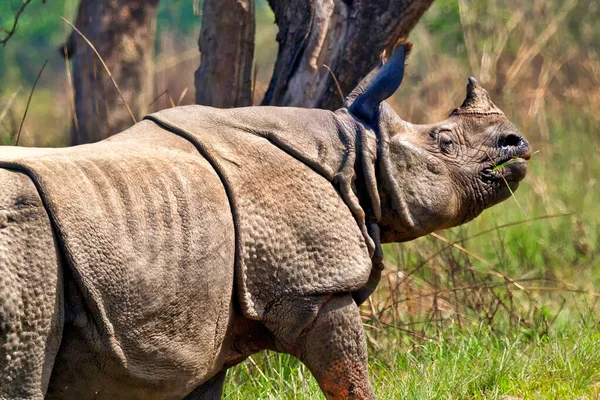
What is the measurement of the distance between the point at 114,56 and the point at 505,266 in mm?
3201

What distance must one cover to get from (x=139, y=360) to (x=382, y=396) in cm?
154

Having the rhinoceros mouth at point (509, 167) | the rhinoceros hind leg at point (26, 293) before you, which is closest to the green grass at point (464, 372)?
the rhinoceros mouth at point (509, 167)

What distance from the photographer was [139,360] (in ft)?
10.7

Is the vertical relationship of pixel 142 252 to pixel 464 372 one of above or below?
above

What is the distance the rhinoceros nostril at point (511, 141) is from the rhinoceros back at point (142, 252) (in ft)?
4.60

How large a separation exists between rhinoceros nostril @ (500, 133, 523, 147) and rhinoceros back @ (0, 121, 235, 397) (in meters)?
1.40

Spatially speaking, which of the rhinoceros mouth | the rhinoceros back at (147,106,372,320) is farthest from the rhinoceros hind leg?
the rhinoceros mouth

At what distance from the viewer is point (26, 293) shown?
3.00 m

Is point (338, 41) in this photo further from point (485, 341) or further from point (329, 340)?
point (329, 340)

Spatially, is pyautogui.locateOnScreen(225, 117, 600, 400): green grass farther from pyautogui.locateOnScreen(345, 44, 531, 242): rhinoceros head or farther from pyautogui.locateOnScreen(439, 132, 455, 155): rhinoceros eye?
pyautogui.locateOnScreen(439, 132, 455, 155): rhinoceros eye

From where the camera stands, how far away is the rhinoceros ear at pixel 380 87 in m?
3.99

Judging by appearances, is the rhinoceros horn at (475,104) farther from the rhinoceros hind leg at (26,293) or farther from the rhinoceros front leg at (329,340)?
the rhinoceros hind leg at (26,293)

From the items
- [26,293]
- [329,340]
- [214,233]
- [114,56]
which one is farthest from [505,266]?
[26,293]

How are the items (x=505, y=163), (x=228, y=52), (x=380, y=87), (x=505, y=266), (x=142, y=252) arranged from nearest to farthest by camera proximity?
(x=142, y=252) → (x=380, y=87) → (x=505, y=163) → (x=228, y=52) → (x=505, y=266)
